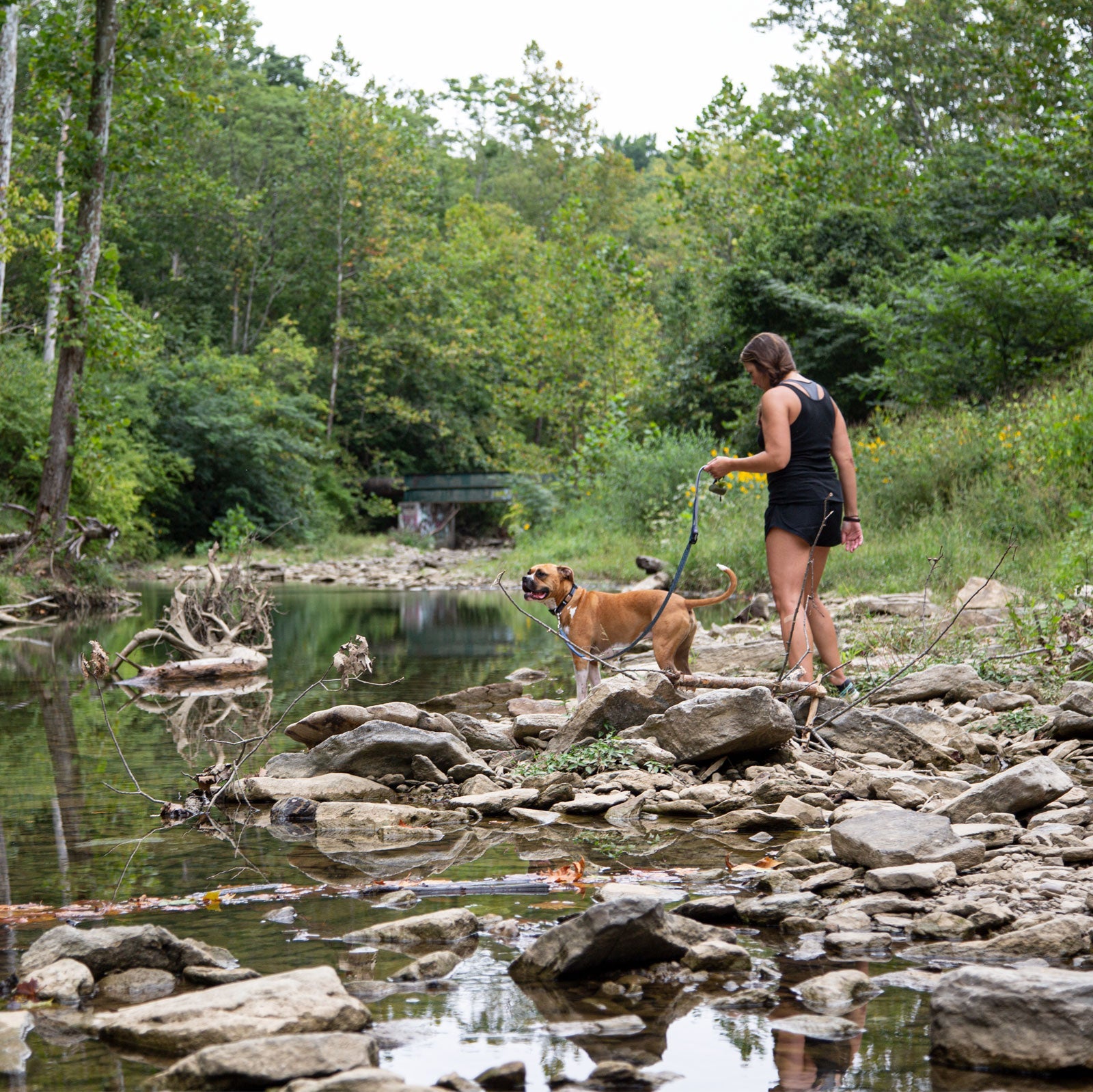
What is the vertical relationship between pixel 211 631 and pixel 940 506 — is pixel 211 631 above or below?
below

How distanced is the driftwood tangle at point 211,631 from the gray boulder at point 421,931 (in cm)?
775

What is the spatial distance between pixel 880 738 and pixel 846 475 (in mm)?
1656

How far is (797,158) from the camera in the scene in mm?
25984

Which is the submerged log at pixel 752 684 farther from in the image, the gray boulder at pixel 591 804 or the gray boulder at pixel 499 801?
the gray boulder at pixel 499 801

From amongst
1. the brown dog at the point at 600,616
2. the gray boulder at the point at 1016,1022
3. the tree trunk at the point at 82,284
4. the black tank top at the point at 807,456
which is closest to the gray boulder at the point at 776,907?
the gray boulder at the point at 1016,1022

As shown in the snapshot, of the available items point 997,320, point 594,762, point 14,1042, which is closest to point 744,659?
point 594,762

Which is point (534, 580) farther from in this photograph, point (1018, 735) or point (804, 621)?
point (1018, 735)

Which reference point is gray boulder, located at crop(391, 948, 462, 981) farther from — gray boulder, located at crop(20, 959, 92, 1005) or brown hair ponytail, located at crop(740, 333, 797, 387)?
brown hair ponytail, located at crop(740, 333, 797, 387)

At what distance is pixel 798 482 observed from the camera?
675 cm

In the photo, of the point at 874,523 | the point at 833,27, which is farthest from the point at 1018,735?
the point at 833,27

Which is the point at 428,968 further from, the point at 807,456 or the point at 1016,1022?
the point at 807,456

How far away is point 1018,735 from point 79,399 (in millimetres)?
→ 16411

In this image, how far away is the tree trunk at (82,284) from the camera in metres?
18.2

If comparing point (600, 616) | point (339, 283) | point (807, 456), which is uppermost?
point (339, 283)
